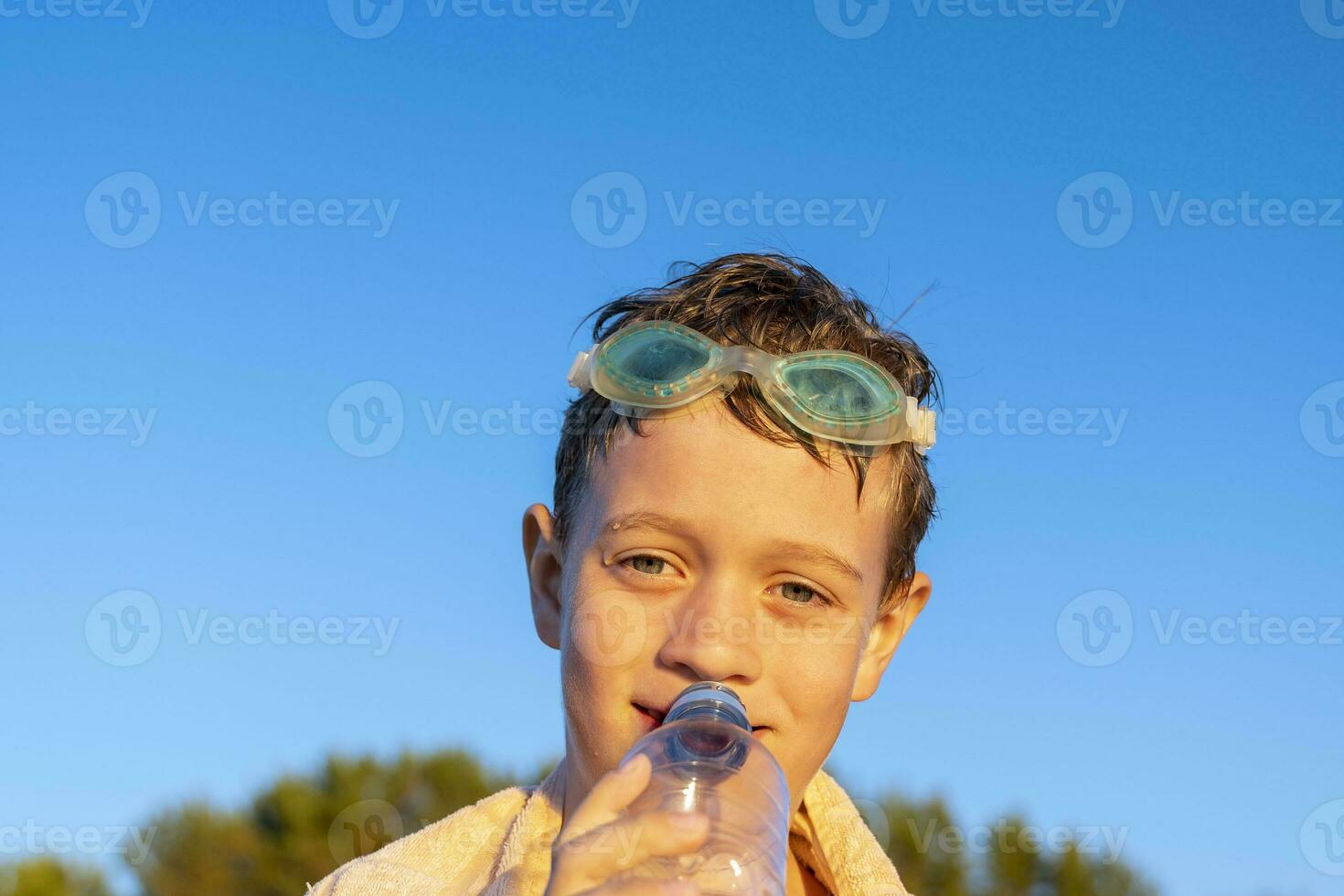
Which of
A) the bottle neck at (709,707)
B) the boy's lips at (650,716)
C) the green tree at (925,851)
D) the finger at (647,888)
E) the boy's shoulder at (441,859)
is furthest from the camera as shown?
the green tree at (925,851)

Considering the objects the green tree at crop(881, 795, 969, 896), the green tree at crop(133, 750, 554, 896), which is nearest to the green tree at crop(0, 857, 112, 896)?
the green tree at crop(133, 750, 554, 896)

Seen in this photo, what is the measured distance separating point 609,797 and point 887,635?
179cm

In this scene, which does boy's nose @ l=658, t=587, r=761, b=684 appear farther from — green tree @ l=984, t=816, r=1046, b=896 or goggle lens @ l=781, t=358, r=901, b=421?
green tree @ l=984, t=816, r=1046, b=896

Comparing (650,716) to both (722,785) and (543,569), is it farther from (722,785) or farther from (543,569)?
(543,569)

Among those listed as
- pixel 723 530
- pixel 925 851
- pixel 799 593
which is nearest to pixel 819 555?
pixel 799 593

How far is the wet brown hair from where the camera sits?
374 cm

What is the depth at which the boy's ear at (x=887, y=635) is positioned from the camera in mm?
Result: 3854

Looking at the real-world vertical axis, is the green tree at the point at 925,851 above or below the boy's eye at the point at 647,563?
above

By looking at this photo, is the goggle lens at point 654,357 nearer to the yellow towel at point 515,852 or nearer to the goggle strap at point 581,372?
the goggle strap at point 581,372

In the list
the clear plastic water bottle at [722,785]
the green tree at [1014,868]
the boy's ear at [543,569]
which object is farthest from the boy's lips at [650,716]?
the green tree at [1014,868]

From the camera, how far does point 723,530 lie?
323 cm

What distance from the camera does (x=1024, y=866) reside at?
61.5 ft

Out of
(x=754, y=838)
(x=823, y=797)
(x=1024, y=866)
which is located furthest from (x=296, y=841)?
(x=754, y=838)

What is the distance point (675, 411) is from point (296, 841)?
69.9 feet
